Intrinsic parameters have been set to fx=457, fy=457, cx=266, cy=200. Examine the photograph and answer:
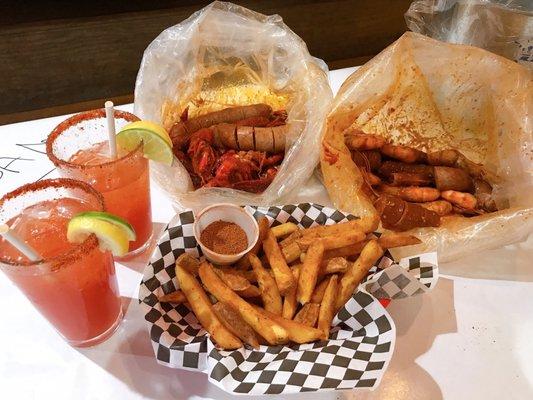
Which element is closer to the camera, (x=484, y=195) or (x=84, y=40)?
(x=484, y=195)

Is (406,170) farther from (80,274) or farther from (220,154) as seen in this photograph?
(80,274)

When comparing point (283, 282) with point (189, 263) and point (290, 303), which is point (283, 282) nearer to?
point (290, 303)

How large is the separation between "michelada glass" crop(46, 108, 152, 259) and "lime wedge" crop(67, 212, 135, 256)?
9.3 inches

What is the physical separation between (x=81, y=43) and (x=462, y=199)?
2492 mm

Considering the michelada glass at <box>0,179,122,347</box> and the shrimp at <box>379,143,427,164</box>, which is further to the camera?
the shrimp at <box>379,143,427,164</box>

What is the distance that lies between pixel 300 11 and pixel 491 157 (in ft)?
6.79

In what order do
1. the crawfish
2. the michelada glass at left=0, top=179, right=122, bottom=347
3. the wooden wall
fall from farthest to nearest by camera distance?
the wooden wall < the crawfish < the michelada glass at left=0, top=179, right=122, bottom=347

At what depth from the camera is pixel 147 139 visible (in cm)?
111

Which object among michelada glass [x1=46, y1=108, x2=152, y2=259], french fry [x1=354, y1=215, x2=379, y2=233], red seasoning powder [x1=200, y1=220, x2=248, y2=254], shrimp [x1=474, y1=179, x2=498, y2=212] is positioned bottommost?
shrimp [x1=474, y1=179, x2=498, y2=212]

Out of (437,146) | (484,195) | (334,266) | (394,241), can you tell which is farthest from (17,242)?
(437,146)

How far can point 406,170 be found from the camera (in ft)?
5.38

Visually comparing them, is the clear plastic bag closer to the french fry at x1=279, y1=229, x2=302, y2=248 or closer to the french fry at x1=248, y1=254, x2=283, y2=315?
the french fry at x1=279, y1=229, x2=302, y2=248

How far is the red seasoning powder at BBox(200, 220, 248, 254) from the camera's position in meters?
1.11

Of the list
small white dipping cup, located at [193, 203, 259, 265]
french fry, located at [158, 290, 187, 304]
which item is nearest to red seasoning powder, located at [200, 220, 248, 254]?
small white dipping cup, located at [193, 203, 259, 265]
